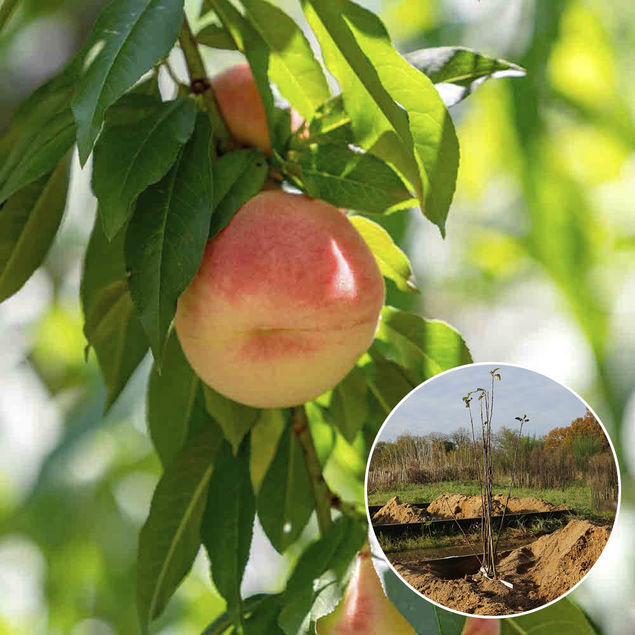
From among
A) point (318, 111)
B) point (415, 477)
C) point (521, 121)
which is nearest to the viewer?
point (415, 477)

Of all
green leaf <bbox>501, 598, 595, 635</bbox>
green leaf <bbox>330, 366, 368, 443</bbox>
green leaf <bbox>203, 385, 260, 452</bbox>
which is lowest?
green leaf <bbox>501, 598, 595, 635</bbox>

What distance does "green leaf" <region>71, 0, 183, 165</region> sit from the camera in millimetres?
529

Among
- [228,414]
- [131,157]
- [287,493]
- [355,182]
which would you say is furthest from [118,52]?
[287,493]

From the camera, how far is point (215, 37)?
0.79 metres

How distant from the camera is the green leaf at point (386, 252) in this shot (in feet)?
2.37

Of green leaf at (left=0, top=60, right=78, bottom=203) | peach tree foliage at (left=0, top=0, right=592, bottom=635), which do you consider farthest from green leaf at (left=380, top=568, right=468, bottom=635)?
green leaf at (left=0, top=60, right=78, bottom=203)

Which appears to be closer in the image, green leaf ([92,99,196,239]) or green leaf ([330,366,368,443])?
green leaf ([92,99,196,239])

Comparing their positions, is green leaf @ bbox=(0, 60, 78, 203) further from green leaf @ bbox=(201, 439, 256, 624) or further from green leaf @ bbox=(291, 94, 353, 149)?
green leaf @ bbox=(201, 439, 256, 624)

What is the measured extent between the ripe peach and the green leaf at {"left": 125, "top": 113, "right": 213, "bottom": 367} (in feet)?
0.08

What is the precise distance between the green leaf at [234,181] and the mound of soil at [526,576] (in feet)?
0.83

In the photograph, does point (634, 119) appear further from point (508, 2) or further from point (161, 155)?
point (161, 155)

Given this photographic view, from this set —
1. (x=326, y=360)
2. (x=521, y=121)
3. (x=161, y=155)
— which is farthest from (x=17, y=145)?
(x=521, y=121)

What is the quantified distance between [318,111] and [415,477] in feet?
0.96

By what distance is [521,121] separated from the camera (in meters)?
1.43
